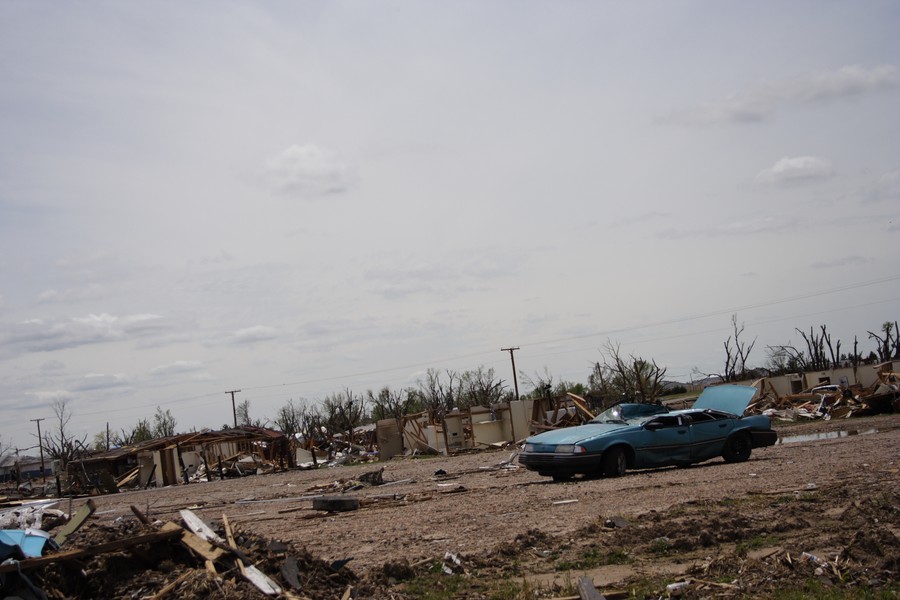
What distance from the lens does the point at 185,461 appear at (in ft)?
147

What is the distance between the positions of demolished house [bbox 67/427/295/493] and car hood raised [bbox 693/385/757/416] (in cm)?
2678

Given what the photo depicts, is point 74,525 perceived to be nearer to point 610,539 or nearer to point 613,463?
point 610,539

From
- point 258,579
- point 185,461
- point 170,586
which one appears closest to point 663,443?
point 258,579

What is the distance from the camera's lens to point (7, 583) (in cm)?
719

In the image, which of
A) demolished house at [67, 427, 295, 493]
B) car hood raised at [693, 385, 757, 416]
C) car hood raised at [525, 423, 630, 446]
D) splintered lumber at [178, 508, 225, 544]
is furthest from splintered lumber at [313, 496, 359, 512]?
demolished house at [67, 427, 295, 493]

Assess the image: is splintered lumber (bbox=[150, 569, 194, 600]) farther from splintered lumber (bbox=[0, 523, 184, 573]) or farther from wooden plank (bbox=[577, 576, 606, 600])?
wooden plank (bbox=[577, 576, 606, 600])

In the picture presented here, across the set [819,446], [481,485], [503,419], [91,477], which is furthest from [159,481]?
[819,446]

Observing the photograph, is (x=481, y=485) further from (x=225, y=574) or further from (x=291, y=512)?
(x=225, y=574)

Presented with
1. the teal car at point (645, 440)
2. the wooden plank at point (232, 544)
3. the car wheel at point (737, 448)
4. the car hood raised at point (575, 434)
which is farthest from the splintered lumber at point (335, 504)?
the car wheel at point (737, 448)

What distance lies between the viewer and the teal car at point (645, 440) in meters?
17.1

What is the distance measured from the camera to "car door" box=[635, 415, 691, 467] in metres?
17.7

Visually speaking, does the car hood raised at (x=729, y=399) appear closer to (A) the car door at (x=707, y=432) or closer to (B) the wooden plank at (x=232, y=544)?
(A) the car door at (x=707, y=432)

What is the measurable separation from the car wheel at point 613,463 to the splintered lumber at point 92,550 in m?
10.5

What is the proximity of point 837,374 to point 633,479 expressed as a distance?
38.0 metres
